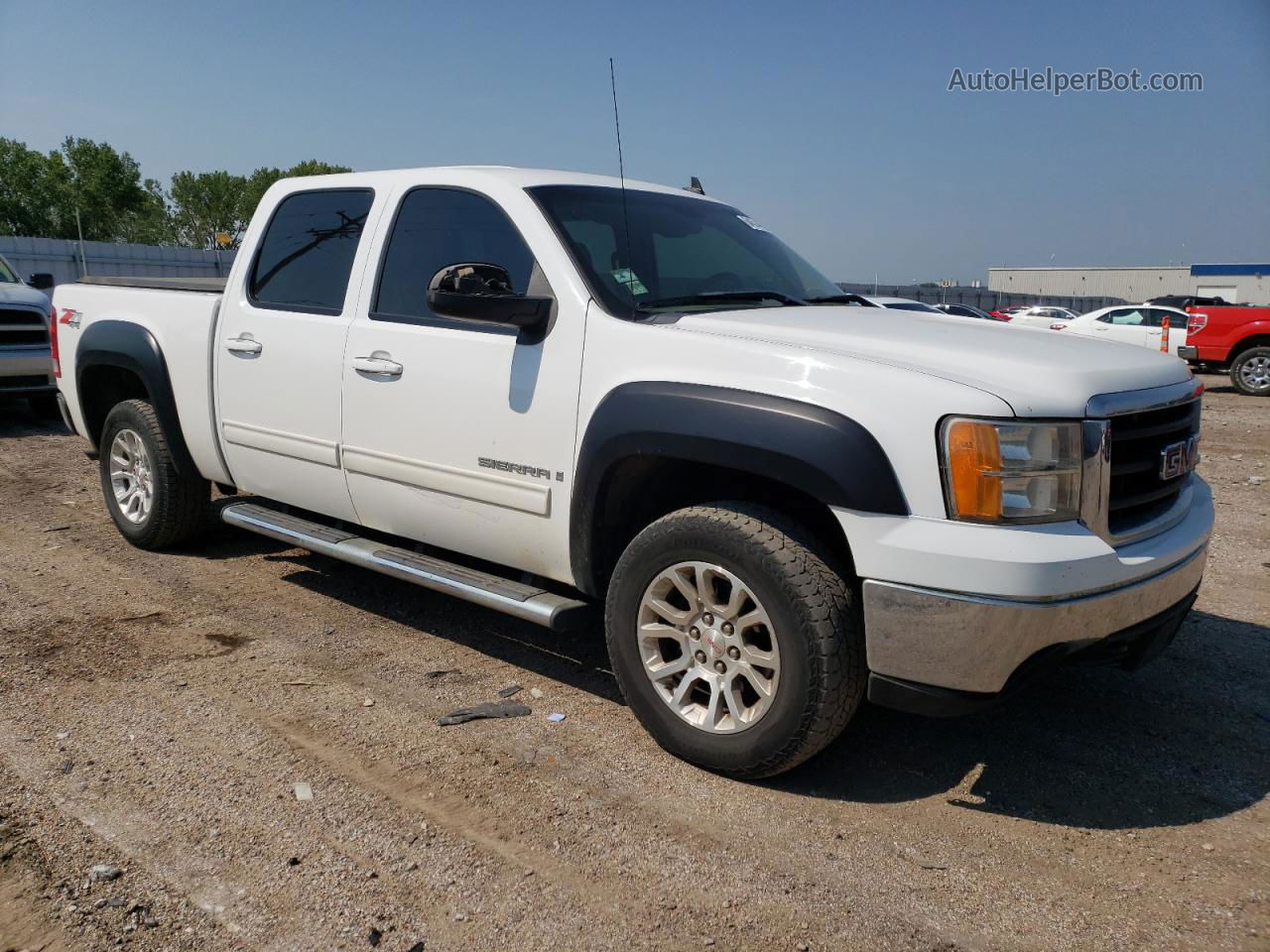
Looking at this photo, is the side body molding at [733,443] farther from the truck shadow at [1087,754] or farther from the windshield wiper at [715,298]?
the truck shadow at [1087,754]

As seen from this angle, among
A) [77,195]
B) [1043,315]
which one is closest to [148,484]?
[1043,315]

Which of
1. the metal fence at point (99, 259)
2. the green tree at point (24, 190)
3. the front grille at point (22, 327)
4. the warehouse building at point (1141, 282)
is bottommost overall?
the warehouse building at point (1141, 282)

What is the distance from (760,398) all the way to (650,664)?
3.23ft

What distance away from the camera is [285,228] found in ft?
15.3

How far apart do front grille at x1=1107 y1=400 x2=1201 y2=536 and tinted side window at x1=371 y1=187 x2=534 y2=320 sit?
2.12m

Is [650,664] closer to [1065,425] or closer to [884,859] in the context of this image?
[884,859]

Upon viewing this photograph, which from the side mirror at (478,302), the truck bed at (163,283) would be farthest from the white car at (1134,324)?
the side mirror at (478,302)

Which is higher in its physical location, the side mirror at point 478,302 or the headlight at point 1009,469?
the side mirror at point 478,302

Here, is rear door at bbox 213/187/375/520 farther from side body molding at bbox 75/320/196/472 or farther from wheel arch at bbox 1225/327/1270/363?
wheel arch at bbox 1225/327/1270/363

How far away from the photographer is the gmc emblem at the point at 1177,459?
3.06 meters

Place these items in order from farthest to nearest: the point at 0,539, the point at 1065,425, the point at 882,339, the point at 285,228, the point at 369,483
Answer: the point at 0,539, the point at 285,228, the point at 369,483, the point at 882,339, the point at 1065,425

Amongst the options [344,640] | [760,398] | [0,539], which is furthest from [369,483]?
[0,539]

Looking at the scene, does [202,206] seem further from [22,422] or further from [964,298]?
[22,422]

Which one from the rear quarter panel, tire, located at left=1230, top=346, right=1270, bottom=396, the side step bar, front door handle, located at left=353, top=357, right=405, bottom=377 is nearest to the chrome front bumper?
the side step bar
